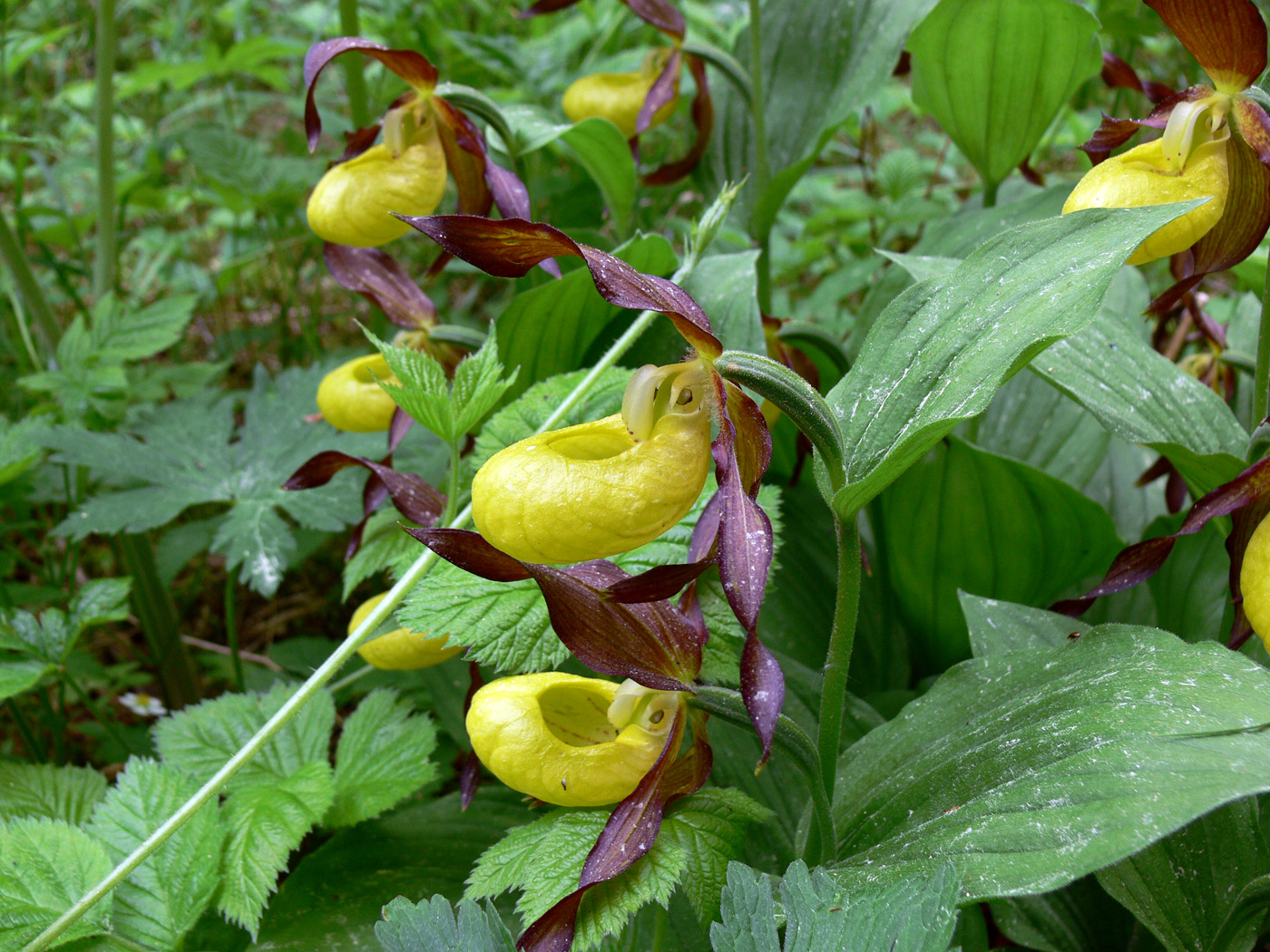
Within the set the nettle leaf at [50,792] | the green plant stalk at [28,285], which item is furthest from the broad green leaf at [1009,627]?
the green plant stalk at [28,285]

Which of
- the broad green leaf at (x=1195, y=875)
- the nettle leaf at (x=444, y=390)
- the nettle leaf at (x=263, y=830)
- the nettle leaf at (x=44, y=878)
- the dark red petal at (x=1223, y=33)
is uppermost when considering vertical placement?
the dark red petal at (x=1223, y=33)

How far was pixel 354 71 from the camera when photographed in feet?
6.38

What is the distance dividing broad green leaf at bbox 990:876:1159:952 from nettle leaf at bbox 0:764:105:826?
1.24 metres

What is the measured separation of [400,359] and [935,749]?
2.43 ft

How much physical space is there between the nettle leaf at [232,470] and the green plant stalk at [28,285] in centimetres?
28

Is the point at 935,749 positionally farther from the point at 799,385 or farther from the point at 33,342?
the point at 33,342

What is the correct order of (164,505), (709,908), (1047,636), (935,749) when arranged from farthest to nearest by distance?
(164,505), (1047,636), (935,749), (709,908)

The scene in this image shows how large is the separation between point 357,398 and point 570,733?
816mm

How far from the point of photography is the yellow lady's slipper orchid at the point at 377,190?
1.51 metres

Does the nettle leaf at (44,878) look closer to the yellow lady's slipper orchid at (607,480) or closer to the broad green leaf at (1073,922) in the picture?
the yellow lady's slipper orchid at (607,480)

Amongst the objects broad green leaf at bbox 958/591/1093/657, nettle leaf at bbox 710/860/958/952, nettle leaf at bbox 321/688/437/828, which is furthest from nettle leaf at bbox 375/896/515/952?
broad green leaf at bbox 958/591/1093/657

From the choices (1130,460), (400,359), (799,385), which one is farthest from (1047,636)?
(400,359)

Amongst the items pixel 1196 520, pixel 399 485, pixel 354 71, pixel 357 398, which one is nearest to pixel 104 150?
pixel 354 71

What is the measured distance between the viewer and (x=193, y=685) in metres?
1.77
